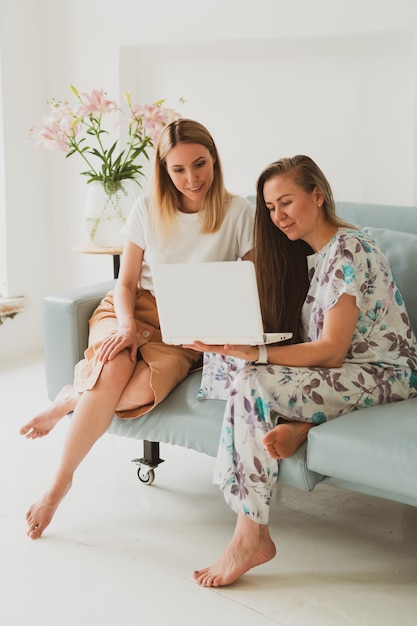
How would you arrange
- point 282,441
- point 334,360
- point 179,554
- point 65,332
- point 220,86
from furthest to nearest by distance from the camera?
point 220,86 < point 65,332 < point 179,554 < point 334,360 < point 282,441

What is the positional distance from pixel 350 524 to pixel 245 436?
55cm

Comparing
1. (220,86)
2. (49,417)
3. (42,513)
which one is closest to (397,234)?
(49,417)

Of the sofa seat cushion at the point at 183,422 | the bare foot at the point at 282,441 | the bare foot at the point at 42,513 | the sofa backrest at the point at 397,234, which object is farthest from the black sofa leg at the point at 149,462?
the sofa backrest at the point at 397,234

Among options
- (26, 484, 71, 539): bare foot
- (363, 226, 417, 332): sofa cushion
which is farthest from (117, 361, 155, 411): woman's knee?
(363, 226, 417, 332): sofa cushion

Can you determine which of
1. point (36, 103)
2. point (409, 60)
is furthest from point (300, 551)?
point (36, 103)

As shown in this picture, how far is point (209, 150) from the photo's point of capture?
2.68 meters

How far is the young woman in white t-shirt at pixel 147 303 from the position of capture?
98.0 inches

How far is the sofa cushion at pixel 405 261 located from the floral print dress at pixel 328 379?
121 millimetres

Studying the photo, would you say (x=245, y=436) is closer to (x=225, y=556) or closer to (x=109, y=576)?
(x=225, y=556)

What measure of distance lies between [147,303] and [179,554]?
77 centimetres

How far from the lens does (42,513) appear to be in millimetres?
2482

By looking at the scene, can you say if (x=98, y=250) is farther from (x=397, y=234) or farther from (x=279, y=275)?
(x=397, y=234)

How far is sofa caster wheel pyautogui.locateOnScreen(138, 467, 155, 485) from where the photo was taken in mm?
2816

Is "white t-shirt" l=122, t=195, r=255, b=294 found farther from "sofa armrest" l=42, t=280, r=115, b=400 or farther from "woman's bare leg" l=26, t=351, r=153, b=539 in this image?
"woman's bare leg" l=26, t=351, r=153, b=539
